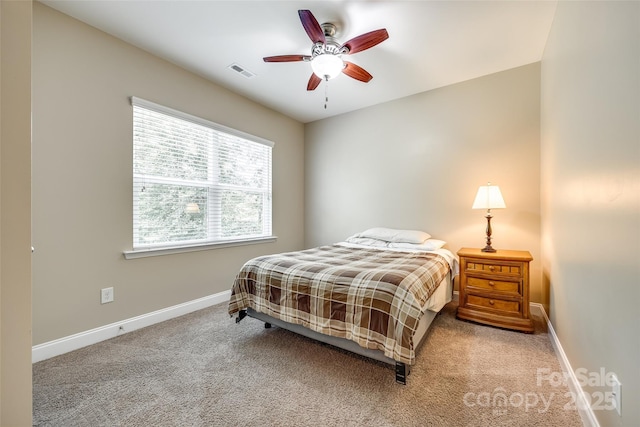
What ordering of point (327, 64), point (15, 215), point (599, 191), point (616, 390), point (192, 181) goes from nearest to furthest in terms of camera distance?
point (15, 215)
point (616, 390)
point (599, 191)
point (327, 64)
point (192, 181)

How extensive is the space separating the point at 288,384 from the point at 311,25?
238 cm

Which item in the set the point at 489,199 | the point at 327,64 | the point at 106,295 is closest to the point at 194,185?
the point at 106,295

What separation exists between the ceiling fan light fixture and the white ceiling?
0.31m

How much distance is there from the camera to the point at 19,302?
792mm

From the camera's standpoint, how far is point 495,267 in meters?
2.48

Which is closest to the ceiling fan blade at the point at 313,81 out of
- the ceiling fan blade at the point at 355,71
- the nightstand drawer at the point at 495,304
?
the ceiling fan blade at the point at 355,71

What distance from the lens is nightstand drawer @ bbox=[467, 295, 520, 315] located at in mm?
2388

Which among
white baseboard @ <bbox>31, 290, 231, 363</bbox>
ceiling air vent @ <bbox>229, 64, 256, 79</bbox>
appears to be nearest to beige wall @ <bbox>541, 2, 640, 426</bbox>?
ceiling air vent @ <bbox>229, 64, 256, 79</bbox>

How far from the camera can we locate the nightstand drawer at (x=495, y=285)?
239 cm

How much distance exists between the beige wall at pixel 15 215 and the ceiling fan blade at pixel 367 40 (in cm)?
178

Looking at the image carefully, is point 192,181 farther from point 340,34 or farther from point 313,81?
point 340,34

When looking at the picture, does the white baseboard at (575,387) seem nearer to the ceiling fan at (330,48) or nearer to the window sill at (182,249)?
the ceiling fan at (330,48)

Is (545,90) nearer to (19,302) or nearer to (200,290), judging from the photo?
(19,302)

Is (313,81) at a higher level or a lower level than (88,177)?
higher
